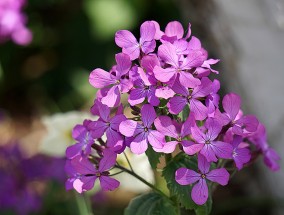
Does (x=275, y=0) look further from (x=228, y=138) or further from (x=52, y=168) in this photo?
(x=228, y=138)

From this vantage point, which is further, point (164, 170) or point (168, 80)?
point (164, 170)

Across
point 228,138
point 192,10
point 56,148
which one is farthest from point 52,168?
point 228,138

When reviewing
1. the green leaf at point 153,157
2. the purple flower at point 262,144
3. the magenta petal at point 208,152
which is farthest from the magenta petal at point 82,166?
the purple flower at point 262,144

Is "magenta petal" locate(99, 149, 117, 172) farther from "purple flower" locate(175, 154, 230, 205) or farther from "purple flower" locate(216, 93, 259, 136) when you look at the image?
"purple flower" locate(216, 93, 259, 136)

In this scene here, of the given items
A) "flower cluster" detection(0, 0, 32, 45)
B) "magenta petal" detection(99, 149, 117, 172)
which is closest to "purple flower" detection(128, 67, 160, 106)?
"magenta petal" detection(99, 149, 117, 172)

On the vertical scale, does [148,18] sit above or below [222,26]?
below

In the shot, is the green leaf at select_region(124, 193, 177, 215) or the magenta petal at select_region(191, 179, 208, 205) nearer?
the magenta petal at select_region(191, 179, 208, 205)

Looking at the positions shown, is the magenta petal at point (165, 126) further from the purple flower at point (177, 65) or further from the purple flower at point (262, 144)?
the purple flower at point (262, 144)
